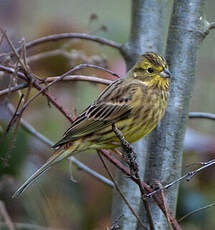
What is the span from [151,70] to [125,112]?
36cm

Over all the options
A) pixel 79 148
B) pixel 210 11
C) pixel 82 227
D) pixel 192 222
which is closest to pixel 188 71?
pixel 79 148

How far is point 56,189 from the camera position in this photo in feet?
12.1

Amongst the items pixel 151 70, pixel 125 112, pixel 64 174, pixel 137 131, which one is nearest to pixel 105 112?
pixel 125 112

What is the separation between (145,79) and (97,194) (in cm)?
99

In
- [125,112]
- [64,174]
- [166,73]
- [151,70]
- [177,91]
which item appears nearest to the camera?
[177,91]

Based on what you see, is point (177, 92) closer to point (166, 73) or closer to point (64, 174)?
point (166, 73)

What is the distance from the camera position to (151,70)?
3.18 m

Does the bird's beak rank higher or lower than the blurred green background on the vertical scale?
higher

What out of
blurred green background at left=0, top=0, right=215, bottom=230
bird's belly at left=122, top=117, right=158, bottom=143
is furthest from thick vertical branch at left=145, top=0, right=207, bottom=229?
blurred green background at left=0, top=0, right=215, bottom=230

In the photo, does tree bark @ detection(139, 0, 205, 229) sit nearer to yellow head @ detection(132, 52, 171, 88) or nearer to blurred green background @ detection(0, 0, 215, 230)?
yellow head @ detection(132, 52, 171, 88)

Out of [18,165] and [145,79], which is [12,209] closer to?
[18,165]

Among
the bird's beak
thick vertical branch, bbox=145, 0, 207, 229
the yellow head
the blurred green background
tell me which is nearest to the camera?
thick vertical branch, bbox=145, 0, 207, 229

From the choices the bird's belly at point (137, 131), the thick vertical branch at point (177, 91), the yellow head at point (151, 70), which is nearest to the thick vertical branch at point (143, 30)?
the yellow head at point (151, 70)

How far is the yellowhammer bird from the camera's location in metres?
2.88
